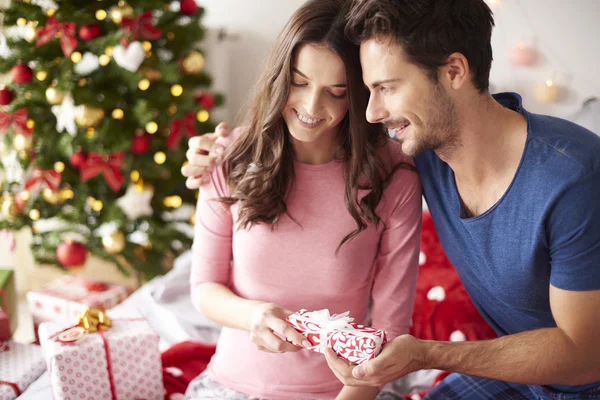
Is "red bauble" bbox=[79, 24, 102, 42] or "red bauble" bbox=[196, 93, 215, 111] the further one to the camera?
"red bauble" bbox=[196, 93, 215, 111]

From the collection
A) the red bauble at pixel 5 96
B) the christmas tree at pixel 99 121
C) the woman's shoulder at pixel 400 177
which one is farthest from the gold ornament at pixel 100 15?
the woman's shoulder at pixel 400 177

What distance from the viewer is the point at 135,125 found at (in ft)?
9.35

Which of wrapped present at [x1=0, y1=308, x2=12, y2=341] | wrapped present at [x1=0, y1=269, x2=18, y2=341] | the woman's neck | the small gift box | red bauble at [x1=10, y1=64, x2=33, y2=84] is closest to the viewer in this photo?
the small gift box

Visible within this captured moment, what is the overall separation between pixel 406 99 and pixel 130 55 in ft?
5.43

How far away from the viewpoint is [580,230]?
49.6 inches

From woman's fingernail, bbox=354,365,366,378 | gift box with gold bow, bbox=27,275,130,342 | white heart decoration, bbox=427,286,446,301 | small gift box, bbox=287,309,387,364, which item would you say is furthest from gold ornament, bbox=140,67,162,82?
woman's fingernail, bbox=354,365,366,378

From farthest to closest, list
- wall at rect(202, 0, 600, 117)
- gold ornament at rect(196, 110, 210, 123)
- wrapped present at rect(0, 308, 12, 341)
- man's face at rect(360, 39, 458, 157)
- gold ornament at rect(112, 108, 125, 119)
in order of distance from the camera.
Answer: gold ornament at rect(196, 110, 210, 123)
gold ornament at rect(112, 108, 125, 119)
wall at rect(202, 0, 600, 117)
wrapped present at rect(0, 308, 12, 341)
man's face at rect(360, 39, 458, 157)

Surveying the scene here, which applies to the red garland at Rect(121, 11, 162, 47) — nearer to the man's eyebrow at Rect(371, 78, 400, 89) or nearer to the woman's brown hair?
the woman's brown hair

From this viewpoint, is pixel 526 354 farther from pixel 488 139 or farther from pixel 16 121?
pixel 16 121

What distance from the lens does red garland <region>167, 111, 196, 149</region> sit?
2.90 m

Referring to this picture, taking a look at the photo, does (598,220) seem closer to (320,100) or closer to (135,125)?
(320,100)

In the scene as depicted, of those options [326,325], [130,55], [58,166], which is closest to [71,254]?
[58,166]

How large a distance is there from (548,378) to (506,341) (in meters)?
0.12

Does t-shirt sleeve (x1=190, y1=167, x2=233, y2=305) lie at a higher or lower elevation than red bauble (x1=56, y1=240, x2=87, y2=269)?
higher
